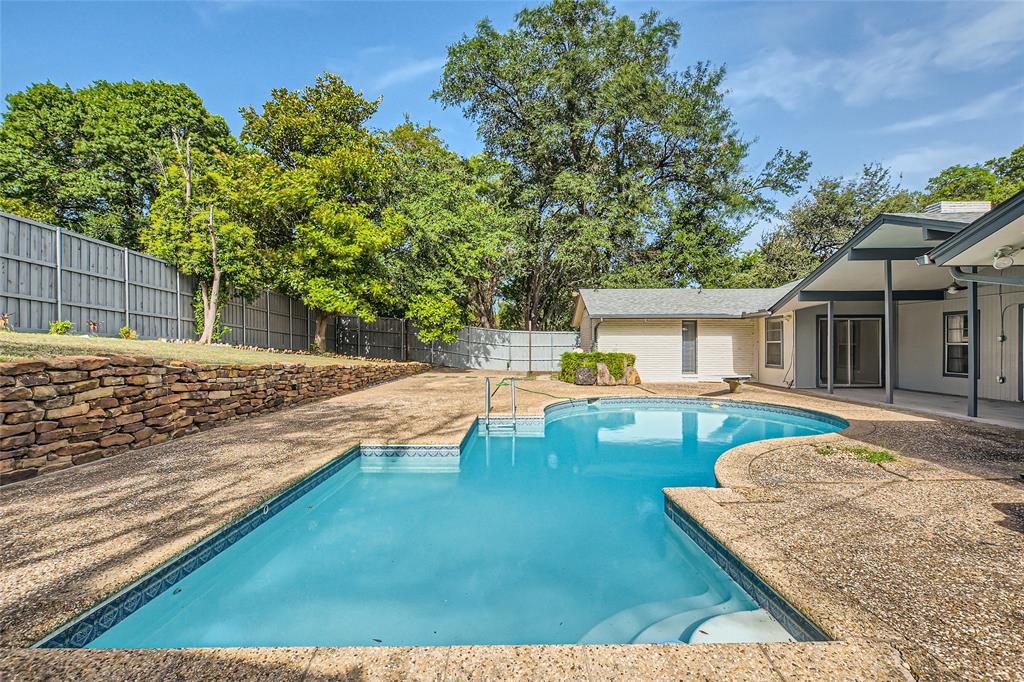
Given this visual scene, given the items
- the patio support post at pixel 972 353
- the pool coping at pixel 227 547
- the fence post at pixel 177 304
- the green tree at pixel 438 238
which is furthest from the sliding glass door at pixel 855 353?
the fence post at pixel 177 304

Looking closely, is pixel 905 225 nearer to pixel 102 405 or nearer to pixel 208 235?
pixel 102 405

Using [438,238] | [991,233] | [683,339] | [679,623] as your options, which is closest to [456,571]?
[679,623]

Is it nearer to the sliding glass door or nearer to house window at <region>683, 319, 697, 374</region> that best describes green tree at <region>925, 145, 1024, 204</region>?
the sliding glass door

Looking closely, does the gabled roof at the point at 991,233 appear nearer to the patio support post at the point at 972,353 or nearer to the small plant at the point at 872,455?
the patio support post at the point at 972,353

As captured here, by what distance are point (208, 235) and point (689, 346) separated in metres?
15.0

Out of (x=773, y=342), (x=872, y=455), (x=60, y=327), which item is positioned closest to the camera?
(x=872, y=455)

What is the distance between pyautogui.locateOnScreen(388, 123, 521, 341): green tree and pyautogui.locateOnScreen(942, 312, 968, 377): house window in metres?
13.2

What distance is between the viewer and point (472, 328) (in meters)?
19.2

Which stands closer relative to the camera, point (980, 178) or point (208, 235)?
point (208, 235)

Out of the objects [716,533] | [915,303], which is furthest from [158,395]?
[915,303]

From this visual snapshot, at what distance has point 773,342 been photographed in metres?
13.2

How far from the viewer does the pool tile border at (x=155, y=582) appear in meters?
2.04

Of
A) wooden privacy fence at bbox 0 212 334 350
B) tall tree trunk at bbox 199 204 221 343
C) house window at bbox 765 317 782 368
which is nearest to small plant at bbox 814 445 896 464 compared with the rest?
house window at bbox 765 317 782 368

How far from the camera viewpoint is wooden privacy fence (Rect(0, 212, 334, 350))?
335 inches
